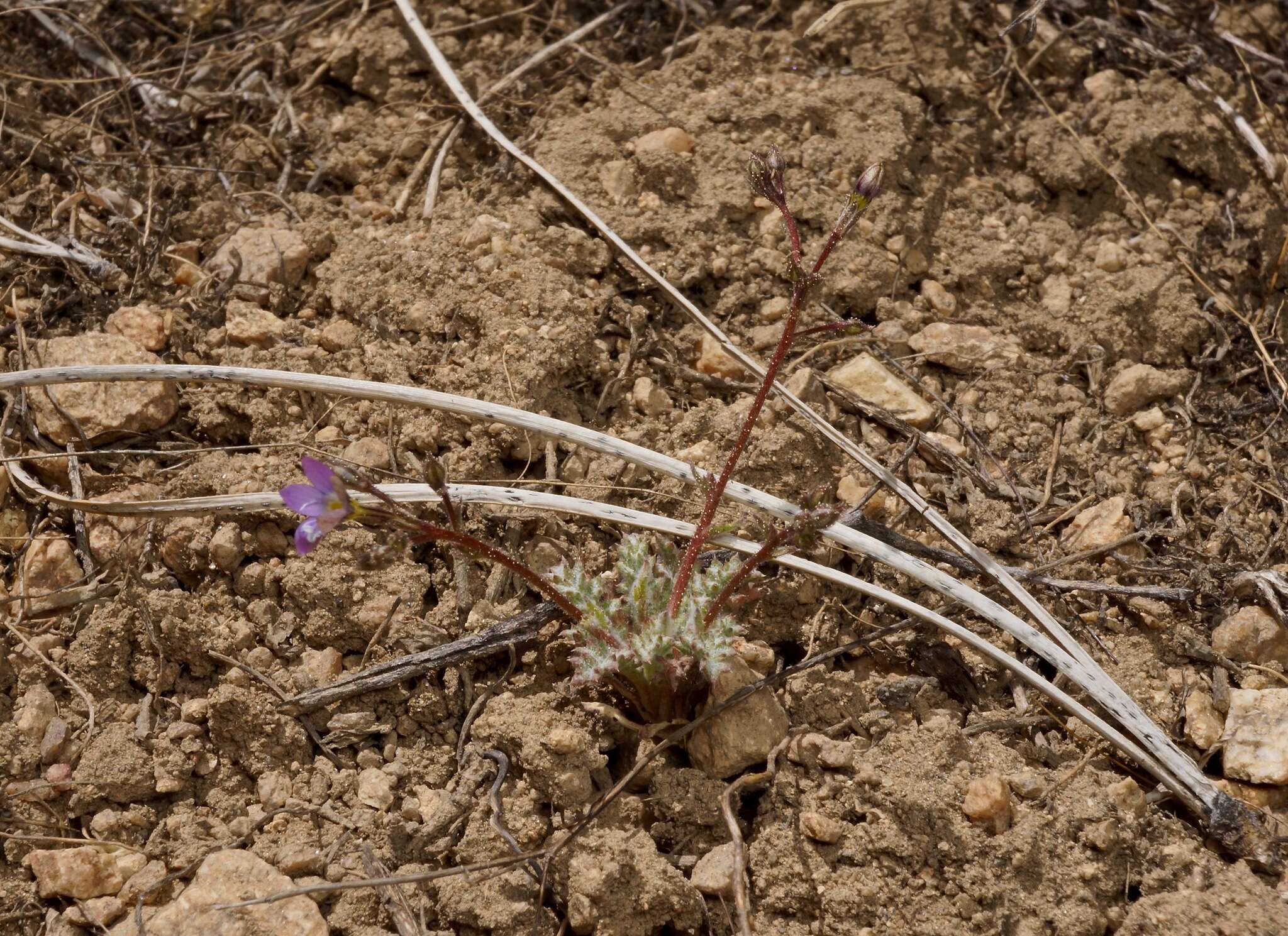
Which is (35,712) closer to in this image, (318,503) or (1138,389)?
(318,503)

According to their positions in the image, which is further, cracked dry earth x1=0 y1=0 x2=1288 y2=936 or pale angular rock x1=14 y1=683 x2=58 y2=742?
pale angular rock x1=14 y1=683 x2=58 y2=742

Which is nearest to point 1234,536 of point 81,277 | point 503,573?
point 503,573

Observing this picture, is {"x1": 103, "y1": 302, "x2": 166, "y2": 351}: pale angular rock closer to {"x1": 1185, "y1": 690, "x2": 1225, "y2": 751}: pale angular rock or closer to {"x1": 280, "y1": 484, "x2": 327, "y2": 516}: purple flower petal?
{"x1": 280, "y1": 484, "x2": 327, "y2": 516}: purple flower petal

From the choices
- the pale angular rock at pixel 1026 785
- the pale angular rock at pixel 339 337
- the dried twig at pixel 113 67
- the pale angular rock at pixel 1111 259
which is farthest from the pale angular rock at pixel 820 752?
the dried twig at pixel 113 67

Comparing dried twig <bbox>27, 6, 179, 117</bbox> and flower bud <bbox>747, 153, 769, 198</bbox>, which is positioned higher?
flower bud <bbox>747, 153, 769, 198</bbox>

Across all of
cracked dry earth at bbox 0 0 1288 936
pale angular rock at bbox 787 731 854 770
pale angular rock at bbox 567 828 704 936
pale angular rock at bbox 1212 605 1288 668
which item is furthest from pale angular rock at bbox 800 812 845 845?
pale angular rock at bbox 1212 605 1288 668

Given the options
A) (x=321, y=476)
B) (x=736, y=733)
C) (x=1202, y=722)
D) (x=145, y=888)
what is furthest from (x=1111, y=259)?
(x=145, y=888)
